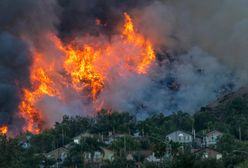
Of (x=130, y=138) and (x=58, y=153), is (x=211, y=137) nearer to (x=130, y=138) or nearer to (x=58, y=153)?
(x=130, y=138)

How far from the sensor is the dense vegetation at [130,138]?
6606 cm

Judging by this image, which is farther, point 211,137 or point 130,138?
point 211,137

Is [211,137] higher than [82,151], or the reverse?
[211,137]

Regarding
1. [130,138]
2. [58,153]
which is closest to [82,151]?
[130,138]

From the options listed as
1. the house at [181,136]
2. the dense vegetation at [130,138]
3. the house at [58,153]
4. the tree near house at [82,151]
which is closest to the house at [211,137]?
the dense vegetation at [130,138]

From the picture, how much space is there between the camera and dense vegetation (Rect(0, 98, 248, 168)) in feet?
217

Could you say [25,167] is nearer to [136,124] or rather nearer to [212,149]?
[212,149]

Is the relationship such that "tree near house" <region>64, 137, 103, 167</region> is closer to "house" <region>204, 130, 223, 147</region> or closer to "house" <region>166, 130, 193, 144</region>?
"house" <region>166, 130, 193, 144</region>

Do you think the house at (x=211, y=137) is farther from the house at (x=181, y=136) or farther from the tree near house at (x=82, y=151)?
the tree near house at (x=82, y=151)

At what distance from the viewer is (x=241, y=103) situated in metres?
122

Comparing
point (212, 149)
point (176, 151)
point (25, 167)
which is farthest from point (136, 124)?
point (176, 151)

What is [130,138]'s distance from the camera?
9244 cm

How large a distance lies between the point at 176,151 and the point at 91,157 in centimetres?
2649

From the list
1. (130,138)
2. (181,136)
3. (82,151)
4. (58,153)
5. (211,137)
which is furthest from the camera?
(181,136)
